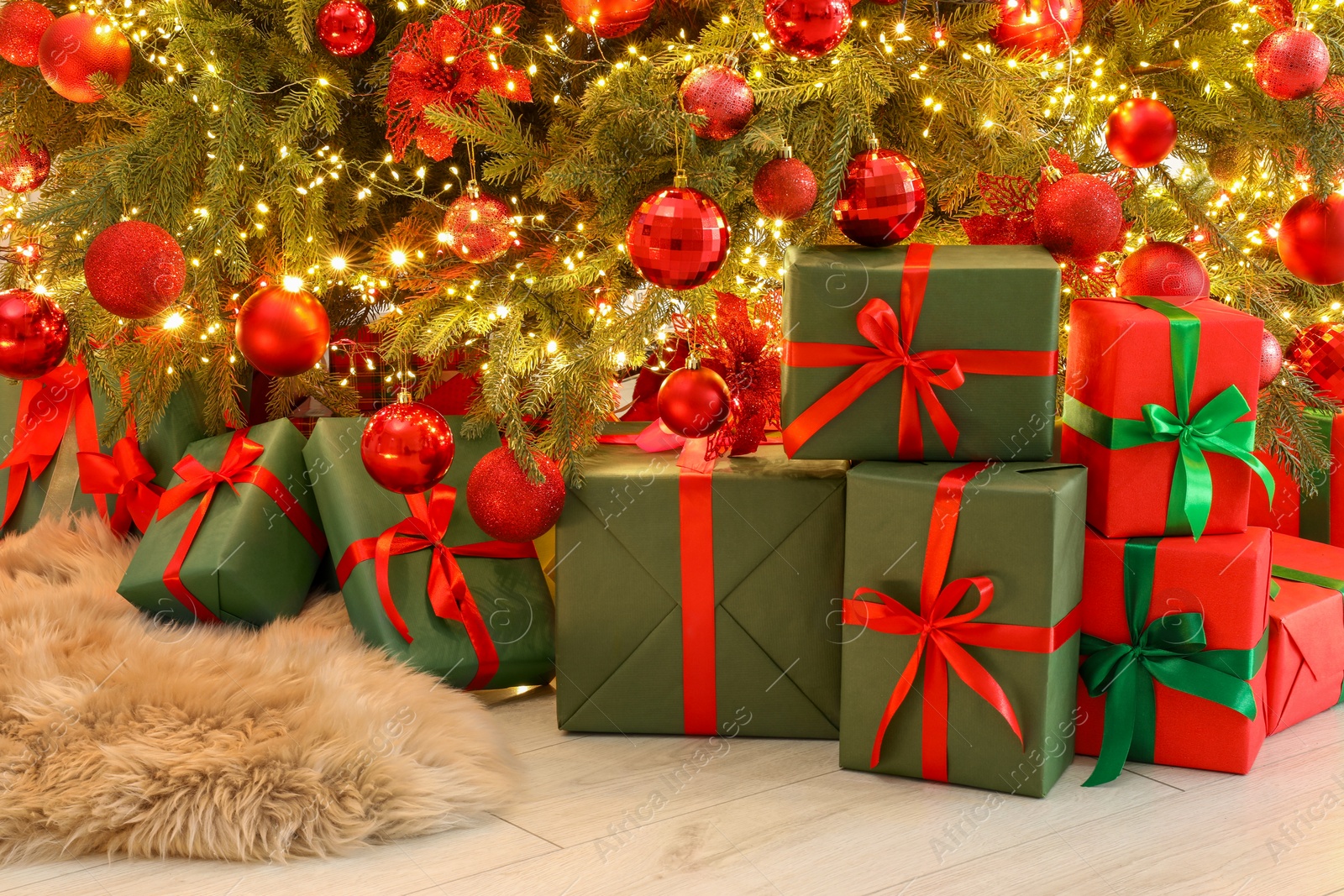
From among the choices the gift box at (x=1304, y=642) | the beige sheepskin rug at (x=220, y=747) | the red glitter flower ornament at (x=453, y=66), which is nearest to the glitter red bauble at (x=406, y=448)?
the beige sheepskin rug at (x=220, y=747)

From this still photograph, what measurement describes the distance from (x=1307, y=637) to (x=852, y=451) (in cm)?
54

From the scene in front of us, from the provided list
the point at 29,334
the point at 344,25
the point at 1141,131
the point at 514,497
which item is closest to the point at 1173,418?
the point at 1141,131

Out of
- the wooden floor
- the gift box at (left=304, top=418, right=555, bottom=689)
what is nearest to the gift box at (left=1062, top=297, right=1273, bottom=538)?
the wooden floor

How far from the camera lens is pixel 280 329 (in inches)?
43.8

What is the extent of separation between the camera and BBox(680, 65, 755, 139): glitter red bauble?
3.46 feet

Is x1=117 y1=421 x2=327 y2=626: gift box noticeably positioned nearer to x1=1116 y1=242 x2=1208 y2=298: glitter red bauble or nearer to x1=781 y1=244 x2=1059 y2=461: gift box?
x1=781 y1=244 x2=1059 y2=461: gift box

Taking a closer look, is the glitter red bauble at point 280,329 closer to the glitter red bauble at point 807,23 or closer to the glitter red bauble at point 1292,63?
the glitter red bauble at point 807,23

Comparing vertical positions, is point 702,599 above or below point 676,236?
below

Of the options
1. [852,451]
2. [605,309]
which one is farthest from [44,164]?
[852,451]

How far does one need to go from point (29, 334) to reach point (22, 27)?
1.21 feet

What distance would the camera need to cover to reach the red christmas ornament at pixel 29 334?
3.69 feet

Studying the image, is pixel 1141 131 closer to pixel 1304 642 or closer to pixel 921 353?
pixel 921 353

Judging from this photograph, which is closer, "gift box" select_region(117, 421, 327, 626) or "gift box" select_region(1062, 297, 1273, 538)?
"gift box" select_region(1062, 297, 1273, 538)

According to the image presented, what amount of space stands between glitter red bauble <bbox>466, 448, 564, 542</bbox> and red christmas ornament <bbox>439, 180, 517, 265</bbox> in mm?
215
